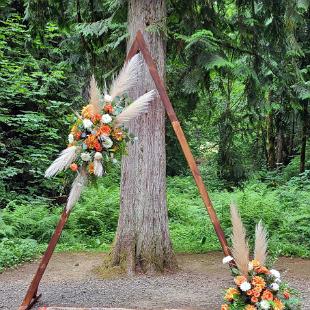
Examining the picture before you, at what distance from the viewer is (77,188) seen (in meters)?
5.02

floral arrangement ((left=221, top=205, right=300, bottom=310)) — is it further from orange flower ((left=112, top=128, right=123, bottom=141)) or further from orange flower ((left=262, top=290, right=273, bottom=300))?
orange flower ((left=112, top=128, right=123, bottom=141))

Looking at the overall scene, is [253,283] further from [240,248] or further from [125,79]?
[125,79]

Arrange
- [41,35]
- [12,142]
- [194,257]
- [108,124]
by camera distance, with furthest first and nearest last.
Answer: [12,142] → [41,35] → [194,257] → [108,124]

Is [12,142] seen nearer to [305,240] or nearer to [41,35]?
[41,35]

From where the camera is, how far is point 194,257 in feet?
25.0

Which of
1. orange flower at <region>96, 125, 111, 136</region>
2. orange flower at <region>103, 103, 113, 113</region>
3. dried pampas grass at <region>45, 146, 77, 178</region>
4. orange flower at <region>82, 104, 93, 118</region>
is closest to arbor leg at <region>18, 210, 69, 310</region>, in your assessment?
dried pampas grass at <region>45, 146, 77, 178</region>

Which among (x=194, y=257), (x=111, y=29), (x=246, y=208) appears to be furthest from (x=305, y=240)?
(x=111, y=29)

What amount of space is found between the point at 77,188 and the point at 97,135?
60 centimetres

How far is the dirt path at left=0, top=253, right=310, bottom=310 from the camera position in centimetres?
527

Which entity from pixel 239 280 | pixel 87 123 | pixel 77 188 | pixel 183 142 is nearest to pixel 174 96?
pixel 183 142

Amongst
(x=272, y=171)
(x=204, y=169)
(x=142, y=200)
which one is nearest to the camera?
(x=142, y=200)

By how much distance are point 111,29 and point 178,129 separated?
3291 mm

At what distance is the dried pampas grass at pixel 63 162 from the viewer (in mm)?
4863

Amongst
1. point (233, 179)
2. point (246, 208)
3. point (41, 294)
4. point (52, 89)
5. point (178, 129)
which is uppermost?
point (52, 89)
